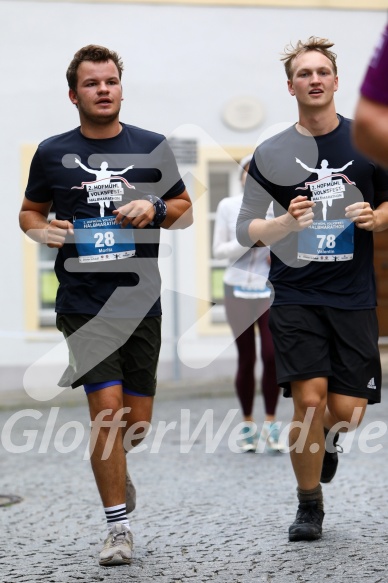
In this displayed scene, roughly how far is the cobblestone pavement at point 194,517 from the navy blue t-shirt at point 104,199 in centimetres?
102

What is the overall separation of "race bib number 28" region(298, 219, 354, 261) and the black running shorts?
0.74 feet

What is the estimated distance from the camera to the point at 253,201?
5.44 meters

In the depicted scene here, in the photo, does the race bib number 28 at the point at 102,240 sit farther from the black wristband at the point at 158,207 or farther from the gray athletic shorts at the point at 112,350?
the gray athletic shorts at the point at 112,350

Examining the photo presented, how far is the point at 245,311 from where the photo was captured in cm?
866

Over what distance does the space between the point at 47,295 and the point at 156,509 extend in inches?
362

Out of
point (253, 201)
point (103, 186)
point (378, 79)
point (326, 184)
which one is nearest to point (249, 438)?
point (253, 201)

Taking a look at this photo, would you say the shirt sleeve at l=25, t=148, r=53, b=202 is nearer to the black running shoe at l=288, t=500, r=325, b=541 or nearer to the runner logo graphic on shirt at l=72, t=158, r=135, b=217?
the runner logo graphic on shirt at l=72, t=158, r=135, b=217

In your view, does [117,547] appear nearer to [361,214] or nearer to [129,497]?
[129,497]

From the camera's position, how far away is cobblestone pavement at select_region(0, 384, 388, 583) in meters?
4.77

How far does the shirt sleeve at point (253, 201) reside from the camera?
5.37 m

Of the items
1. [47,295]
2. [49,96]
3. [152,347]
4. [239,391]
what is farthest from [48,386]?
[152,347]

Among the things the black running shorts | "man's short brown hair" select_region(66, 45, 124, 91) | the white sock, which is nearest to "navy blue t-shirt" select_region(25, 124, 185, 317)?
"man's short brown hair" select_region(66, 45, 124, 91)

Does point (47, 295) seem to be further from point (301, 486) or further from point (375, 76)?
point (375, 76)

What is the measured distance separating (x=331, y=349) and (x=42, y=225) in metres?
1.32
